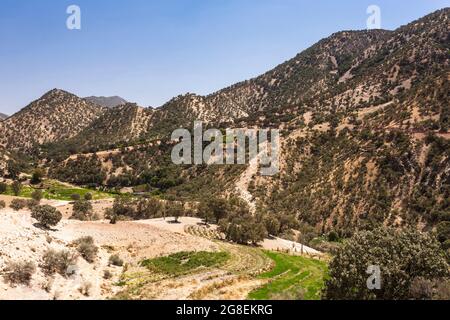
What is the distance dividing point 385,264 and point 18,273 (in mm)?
21292

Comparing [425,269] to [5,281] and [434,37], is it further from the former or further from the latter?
[434,37]

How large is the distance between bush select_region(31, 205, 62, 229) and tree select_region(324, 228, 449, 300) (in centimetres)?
2640

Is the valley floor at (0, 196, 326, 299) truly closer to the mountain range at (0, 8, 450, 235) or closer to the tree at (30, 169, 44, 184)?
the mountain range at (0, 8, 450, 235)

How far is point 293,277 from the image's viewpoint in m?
35.6

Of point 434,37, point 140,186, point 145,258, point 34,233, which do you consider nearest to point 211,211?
point 145,258

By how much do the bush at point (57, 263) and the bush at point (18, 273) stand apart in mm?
2089

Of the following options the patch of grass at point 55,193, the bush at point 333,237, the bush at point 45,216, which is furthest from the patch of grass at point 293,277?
the patch of grass at point 55,193

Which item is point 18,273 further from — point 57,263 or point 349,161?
point 349,161

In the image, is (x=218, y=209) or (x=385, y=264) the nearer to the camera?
(x=385, y=264)

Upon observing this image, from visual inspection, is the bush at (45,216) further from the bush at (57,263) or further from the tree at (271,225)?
the tree at (271,225)

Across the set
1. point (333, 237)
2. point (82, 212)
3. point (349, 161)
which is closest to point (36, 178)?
point (82, 212)

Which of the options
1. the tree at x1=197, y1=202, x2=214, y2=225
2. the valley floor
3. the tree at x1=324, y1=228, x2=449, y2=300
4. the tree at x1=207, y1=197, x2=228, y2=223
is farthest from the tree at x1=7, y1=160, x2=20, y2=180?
the tree at x1=324, y1=228, x2=449, y2=300

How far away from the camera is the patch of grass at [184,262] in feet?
118

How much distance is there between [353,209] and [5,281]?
62.7 meters
